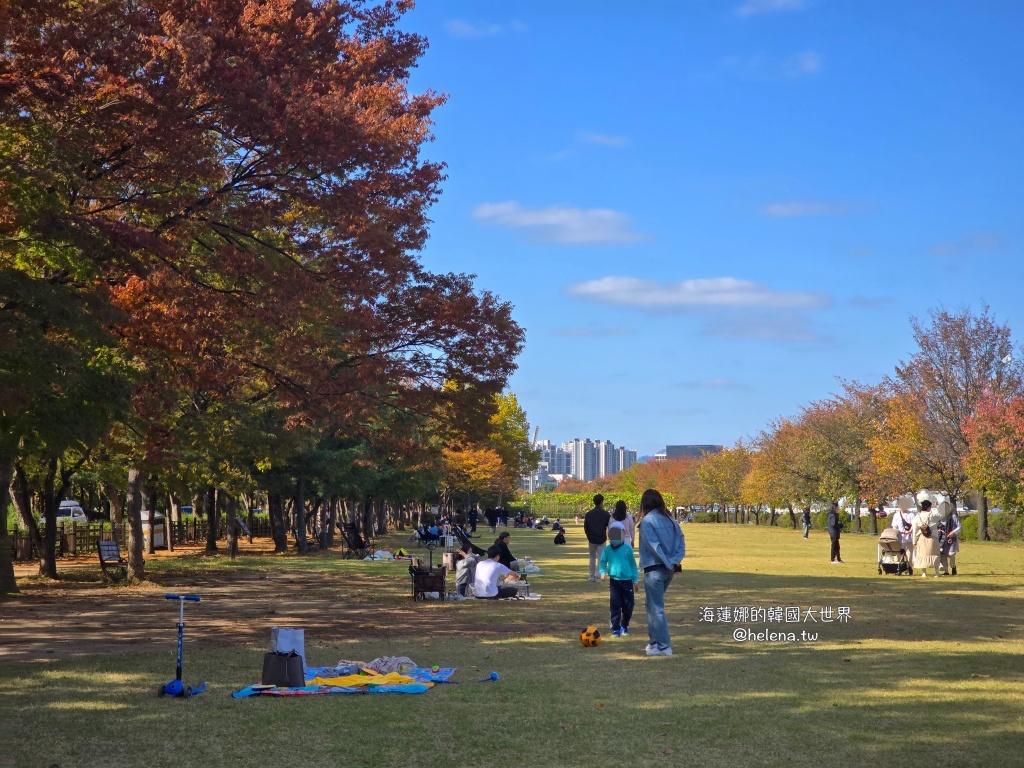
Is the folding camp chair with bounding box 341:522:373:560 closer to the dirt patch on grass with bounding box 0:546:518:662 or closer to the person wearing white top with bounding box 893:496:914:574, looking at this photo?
the dirt patch on grass with bounding box 0:546:518:662

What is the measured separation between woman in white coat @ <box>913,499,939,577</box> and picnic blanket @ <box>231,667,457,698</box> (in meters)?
17.9

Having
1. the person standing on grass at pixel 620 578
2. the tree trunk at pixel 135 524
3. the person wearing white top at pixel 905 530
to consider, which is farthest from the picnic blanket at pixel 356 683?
the person wearing white top at pixel 905 530

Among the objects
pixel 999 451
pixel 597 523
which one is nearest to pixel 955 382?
pixel 999 451

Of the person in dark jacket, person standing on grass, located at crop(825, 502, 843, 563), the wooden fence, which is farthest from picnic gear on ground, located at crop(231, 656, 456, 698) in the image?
person standing on grass, located at crop(825, 502, 843, 563)

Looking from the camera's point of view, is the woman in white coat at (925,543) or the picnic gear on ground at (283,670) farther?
the woman in white coat at (925,543)

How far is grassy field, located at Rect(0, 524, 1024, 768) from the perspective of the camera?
7520 millimetres

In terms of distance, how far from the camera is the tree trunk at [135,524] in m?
23.3

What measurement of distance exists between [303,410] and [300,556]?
1648 cm

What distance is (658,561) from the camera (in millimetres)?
12289

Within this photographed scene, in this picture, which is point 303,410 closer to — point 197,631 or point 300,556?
point 197,631

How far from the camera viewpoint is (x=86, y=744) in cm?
777

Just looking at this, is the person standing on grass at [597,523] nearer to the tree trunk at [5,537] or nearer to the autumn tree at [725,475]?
the tree trunk at [5,537]

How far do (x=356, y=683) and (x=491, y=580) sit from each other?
1028 cm

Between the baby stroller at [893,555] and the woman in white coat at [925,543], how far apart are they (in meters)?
0.33
